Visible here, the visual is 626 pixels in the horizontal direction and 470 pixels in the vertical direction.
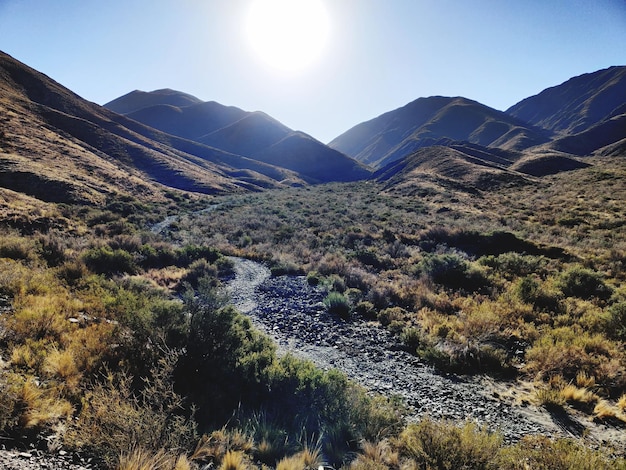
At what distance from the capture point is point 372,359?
8047 millimetres

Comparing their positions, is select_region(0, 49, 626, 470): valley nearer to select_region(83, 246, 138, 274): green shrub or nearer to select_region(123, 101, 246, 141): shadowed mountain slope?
select_region(83, 246, 138, 274): green shrub

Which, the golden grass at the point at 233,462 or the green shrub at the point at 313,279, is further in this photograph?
the green shrub at the point at 313,279

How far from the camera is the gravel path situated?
5.66 metres

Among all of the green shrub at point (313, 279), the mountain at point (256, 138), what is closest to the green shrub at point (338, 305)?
the green shrub at point (313, 279)

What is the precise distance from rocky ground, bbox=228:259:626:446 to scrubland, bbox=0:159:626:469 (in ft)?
1.27

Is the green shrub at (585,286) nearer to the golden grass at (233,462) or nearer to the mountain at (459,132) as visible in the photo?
the golden grass at (233,462)

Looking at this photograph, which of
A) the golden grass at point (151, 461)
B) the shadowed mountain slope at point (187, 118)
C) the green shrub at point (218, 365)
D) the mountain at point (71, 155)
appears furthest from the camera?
the shadowed mountain slope at point (187, 118)

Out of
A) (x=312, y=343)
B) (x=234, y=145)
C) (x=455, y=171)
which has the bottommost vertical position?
(x=312, y=343)

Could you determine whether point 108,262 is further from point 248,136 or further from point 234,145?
point 248,136

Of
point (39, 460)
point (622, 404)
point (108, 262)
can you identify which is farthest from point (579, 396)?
point (108, 262)

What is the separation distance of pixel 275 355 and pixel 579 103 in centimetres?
20858

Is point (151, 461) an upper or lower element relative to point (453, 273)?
lower

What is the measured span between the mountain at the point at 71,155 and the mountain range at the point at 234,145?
0.21 metres

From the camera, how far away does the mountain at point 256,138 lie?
12238 cm
